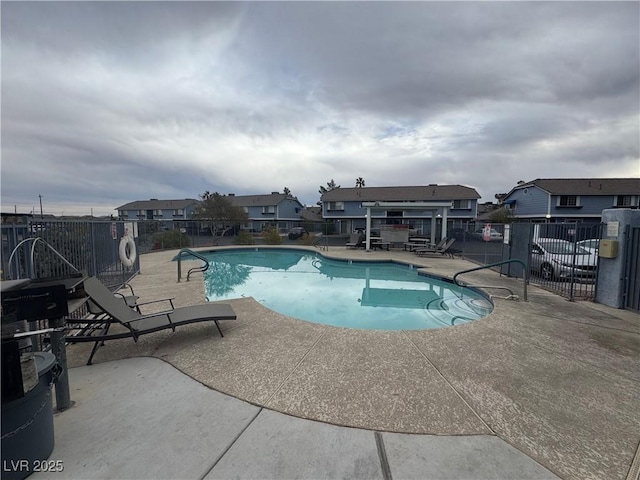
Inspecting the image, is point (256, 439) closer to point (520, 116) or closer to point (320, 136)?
point (520, 116)

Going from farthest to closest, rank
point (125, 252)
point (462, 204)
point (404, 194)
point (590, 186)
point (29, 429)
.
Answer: point (404, 194)
point (462, 204)
point (590, 186)
point (125, 252)
point (29, 429)

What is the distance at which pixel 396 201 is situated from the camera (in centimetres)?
3484

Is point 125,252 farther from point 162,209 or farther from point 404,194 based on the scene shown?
point 162,209

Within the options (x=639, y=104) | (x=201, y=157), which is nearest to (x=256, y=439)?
(x=639, y=104)

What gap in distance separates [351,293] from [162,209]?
51330 millimetres

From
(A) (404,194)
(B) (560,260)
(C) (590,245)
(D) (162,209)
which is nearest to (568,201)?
(A) (404,194)

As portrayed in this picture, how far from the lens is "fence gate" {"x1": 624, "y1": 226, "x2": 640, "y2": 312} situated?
546 cm

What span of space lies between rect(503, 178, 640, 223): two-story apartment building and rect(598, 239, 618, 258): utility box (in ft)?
98.0

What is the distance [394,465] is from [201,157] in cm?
2444

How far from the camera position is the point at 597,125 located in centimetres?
1560


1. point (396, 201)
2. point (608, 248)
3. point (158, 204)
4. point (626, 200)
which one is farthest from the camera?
point (158, 204)

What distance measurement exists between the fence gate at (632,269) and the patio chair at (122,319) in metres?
7.71

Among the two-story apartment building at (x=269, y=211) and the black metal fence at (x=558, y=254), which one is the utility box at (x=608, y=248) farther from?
the two-story apartment building at (x=269, y=211)

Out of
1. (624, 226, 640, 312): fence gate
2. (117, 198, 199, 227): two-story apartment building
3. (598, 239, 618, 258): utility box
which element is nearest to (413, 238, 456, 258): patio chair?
(598, 239, 618, 258): utility box
